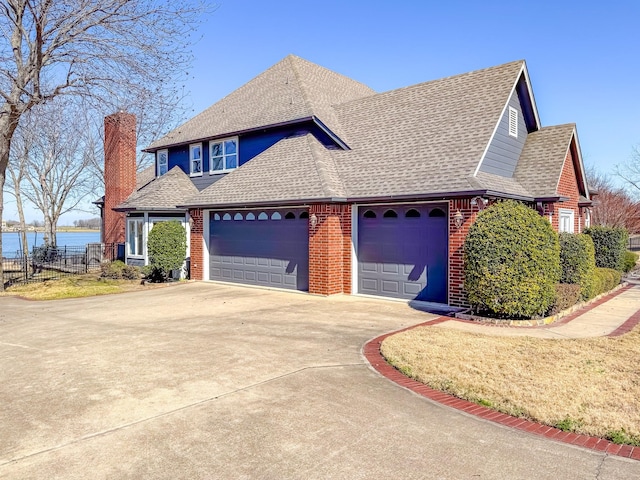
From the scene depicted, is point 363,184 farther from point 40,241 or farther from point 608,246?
point 40,241

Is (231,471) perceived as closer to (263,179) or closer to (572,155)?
(263,179)

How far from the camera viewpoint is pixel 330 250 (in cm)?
1393

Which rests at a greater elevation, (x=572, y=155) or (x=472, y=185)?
(x=572, y=155)

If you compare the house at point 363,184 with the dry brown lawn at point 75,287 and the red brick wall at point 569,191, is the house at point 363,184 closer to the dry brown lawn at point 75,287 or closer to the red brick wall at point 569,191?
the red brick wall at point 569,191

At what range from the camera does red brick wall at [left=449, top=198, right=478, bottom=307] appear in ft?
38.3

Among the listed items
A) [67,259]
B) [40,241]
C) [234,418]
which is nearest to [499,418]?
[234,418]

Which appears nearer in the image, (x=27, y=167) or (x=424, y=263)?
(x=424, y=263)

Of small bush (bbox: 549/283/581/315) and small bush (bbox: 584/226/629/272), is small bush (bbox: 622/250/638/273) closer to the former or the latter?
small bush (bbox: 584/226/629/272)

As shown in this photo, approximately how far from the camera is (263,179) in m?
16.5

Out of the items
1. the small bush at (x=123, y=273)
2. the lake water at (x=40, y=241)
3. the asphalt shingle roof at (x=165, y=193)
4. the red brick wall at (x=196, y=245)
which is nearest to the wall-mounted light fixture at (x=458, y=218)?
the red brick wall at (x=196, y=245)

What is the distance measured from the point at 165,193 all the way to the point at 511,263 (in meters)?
15.5

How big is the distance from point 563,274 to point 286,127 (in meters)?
11.3

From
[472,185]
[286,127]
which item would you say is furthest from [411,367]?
[286,127]

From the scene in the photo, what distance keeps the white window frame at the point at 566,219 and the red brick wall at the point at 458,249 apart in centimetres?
676
